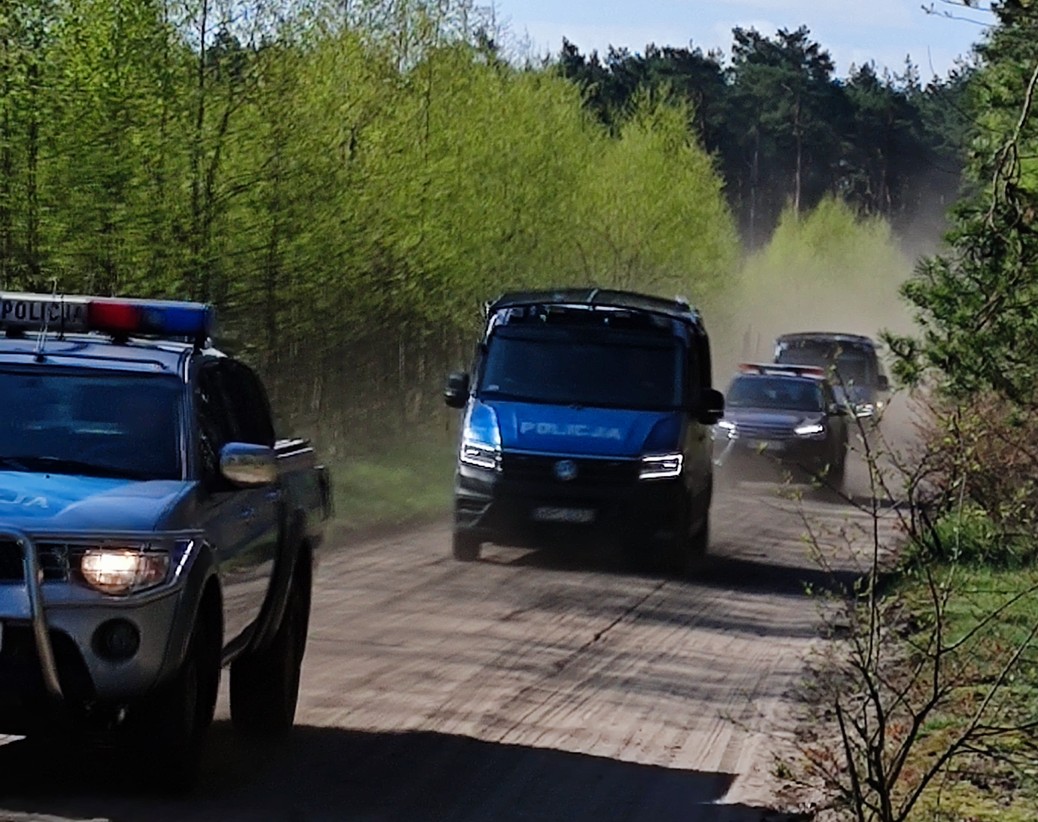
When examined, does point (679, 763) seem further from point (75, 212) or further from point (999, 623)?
point (75, 212)

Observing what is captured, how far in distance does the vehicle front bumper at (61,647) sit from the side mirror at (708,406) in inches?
514

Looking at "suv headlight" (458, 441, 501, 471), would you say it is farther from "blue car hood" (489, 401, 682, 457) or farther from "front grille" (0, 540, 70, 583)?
"front grille" (0, 540, 70, 583)

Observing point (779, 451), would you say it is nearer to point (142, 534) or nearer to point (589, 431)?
A: point (589, 431)

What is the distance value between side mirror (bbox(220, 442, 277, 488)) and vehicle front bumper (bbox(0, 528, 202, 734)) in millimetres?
893

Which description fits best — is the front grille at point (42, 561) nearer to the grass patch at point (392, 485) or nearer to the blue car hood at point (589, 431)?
the blue car hood at point (589, 431)

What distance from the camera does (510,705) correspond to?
37.6ft

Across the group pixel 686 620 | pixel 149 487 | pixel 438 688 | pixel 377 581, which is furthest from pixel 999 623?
pixel 149 487

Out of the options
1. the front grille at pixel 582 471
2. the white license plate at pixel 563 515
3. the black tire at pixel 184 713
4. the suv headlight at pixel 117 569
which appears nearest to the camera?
the suv headlight at pixel 117 569

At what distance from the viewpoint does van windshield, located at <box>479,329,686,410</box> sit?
20344mm

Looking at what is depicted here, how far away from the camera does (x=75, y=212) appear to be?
21969mm

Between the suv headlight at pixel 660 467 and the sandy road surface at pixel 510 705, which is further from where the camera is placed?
the suv headlight at pixel 660 467

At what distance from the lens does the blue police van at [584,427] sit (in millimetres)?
19797

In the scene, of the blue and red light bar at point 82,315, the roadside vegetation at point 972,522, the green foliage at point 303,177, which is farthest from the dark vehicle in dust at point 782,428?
the blue and red light bar at point 82,315

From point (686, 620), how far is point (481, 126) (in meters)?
23.2
